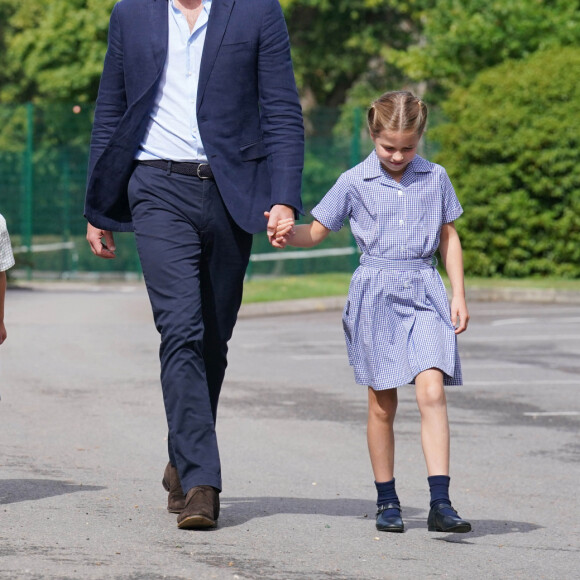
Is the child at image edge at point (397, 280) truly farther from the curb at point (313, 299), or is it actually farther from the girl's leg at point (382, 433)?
the curb at point (313, 299)

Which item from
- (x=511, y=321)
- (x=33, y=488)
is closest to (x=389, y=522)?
(x=33, y=488)

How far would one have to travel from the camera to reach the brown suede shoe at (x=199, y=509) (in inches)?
197

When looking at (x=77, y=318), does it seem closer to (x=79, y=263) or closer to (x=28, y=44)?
(x=79, y=263)

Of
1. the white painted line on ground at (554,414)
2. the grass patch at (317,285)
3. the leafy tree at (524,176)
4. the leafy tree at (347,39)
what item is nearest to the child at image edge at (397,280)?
the white painted line on ground at (554,414)

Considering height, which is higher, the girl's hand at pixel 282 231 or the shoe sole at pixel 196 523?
the girl's hand at pixel 282 231

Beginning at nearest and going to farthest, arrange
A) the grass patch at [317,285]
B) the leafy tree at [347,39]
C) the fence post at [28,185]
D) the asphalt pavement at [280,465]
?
the asphalt pavement at [280,465], the grass patch at [317,285], the fence post at [28,185], the leafy tree at [347,39]

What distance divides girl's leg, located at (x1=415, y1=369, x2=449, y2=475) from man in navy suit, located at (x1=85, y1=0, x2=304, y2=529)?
2.47 ft

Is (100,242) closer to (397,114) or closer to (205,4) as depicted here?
(205,4)

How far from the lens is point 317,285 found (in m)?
19.1

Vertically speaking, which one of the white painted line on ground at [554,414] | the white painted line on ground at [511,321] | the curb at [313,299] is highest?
the white painted line on ground at [554,414]

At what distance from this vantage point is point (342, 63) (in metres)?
38.2

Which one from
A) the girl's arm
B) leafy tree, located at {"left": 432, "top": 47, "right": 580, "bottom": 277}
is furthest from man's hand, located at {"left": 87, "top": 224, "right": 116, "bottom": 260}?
leafy tree, located at {"left": 432, "top": 47, "right": 580, "bottom": 277}

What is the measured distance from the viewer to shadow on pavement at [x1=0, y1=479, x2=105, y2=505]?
579 centimetres

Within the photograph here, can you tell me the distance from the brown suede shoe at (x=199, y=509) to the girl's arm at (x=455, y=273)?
3.58 feet
